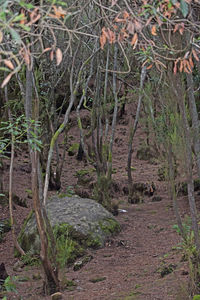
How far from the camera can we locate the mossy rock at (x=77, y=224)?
648 centimetres

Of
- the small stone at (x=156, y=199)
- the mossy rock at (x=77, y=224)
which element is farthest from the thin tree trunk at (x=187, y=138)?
the small stone at (x=156, y=199)

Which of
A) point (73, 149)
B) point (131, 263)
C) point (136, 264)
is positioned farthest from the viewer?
point (73, 149)

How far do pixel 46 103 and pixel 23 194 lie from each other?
227 centimetres

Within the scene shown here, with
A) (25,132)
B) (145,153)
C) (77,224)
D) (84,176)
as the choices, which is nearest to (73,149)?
(145,153)

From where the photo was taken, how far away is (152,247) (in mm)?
6516

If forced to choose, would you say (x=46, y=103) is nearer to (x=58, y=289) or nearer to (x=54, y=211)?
(x=54, y=211)

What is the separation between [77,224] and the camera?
6.66m

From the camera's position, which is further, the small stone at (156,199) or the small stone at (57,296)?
the small stone at (156,199)

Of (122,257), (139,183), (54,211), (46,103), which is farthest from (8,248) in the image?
(139,183)

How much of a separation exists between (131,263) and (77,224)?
1.21m

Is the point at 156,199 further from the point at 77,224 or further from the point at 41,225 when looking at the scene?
the point at 41,225

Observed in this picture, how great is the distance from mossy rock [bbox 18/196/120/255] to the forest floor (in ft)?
0.63

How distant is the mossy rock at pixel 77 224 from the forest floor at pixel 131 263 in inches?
7.6

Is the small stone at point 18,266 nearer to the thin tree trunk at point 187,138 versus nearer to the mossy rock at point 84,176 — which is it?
the thin tree trunk at point 187,138
